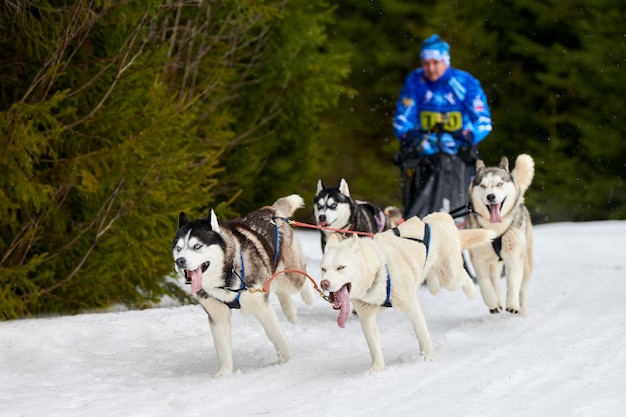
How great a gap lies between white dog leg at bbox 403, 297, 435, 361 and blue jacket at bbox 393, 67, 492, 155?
351 centimetres

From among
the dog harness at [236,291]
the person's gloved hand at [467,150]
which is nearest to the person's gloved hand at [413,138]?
the person's gloved hand at [467,150]

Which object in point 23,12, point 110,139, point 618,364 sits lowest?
point 618,364

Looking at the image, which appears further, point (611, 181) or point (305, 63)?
→ point (611, 181)

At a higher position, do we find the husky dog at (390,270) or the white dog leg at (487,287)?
the husky dog at (390,270)

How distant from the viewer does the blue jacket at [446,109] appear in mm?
8680

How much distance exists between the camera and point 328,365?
567 cm

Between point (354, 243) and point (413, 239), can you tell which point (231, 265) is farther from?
point (413, 239)

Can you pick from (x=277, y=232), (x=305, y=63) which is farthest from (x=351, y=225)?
(x=305, y=63)

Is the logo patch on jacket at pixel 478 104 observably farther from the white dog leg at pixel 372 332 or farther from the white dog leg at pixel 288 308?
the white dog leg at pixel 372 332

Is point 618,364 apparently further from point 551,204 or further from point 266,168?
point 551,204

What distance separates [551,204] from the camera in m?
18.1

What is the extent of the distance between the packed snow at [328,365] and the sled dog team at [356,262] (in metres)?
0.26

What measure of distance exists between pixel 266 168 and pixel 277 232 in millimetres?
6239

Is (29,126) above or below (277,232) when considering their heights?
above
